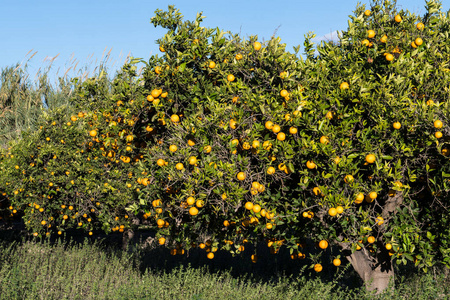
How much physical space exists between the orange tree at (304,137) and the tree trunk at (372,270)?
2 cm

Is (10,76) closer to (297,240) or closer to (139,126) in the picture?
(139,126)

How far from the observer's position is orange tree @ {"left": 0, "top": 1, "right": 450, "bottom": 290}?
448 cm

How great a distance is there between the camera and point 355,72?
16.1 feet

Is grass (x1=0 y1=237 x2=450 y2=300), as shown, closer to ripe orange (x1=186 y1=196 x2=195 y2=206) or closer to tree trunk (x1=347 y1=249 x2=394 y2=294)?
tree trunk (x1=347 y1=249 x2=394 y2=294)

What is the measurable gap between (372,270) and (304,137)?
8.96ft

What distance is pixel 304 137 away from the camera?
4.58 m

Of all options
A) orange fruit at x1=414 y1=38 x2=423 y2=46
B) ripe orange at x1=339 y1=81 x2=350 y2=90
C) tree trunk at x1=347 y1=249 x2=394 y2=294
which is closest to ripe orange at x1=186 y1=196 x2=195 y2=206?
ripe orange at x1=339 y1=81 x2=350 y2=90

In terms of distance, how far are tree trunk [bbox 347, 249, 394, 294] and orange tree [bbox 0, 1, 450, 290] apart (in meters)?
0.02

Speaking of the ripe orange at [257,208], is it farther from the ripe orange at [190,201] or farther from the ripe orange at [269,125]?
the ripe orange at [269,125]

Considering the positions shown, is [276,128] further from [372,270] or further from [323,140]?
[372,270]

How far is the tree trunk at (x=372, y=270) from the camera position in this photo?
5941mm

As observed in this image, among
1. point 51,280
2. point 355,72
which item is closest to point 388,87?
point 355,72

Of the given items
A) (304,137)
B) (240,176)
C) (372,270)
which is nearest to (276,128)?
Answer: (304,137)

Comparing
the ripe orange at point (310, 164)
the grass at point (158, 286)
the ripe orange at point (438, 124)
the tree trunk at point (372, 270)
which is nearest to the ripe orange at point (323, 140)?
the ripe orange at point (310, 164)
